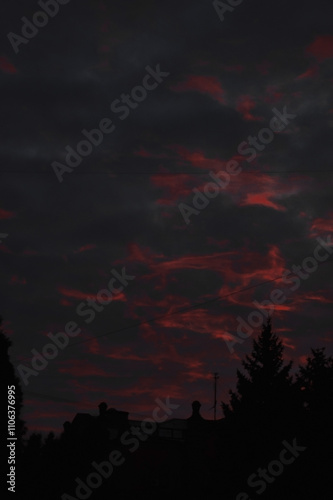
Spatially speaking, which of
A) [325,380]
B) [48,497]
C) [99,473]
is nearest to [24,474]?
[48,497]

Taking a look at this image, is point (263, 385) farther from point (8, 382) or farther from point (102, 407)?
point (102, 407)

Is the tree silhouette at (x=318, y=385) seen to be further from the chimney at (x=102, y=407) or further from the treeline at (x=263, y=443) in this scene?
the chimney at (x=102, y=407)

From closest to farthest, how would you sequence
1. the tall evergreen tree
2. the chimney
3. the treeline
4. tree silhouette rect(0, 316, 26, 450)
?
tree silhouette rect(0, 316, 26, 450) < the treeline < the tall evergreen tree < the chimney

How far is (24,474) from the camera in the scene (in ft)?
83.0

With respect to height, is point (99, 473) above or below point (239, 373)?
below

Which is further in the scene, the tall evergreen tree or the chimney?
the chimney

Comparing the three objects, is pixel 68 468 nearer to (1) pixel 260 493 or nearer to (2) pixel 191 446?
(1) pixel 260 493

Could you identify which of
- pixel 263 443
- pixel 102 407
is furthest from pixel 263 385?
pixel 102 407

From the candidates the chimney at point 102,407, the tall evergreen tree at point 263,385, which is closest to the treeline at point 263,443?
the tall evergreen tree at point 263,385

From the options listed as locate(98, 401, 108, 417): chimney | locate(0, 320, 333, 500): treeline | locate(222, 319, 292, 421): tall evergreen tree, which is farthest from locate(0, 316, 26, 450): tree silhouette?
locate(98, 401, 108, 417): chimney

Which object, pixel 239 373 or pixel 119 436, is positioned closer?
pixel 239 373

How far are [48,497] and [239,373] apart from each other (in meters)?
12.2

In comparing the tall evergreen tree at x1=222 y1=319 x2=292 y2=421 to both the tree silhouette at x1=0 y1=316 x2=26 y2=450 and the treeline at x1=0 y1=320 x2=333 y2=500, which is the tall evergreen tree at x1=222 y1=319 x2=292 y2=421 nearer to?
the treeline at x1=0 y1=320 x2=333 y2=500

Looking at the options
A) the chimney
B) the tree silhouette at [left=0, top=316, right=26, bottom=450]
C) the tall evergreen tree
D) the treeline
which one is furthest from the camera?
the chimney
